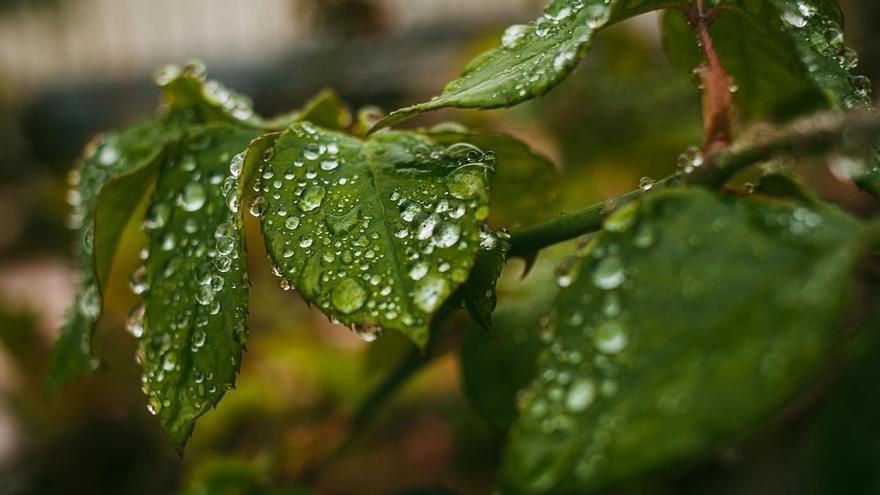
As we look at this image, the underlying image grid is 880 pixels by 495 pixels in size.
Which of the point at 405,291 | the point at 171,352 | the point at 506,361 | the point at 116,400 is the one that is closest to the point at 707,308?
the point at 405,291

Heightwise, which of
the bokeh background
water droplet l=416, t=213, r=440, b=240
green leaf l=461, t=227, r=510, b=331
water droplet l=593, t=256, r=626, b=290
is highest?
water droplet l=593, t=256, r=626, b=290

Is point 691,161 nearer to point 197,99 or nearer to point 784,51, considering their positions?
point 784,51

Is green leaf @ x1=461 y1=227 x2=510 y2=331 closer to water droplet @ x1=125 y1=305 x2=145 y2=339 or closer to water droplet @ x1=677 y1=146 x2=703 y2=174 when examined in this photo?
water droplet @ x1=677 y1=146 x2=703 y2=174

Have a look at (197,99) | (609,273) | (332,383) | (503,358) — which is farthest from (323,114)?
(332,383)

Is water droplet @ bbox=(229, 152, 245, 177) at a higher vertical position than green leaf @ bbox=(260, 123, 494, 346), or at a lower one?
lower

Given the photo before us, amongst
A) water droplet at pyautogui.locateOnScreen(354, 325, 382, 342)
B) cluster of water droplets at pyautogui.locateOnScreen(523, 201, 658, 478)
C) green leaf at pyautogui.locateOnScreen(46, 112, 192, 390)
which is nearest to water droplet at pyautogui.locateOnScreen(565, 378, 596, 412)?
cluster of water droplets at pyautogui.locateOnScreen(523, 201, 658, 478)

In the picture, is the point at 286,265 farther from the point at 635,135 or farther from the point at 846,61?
the point at 635,135
